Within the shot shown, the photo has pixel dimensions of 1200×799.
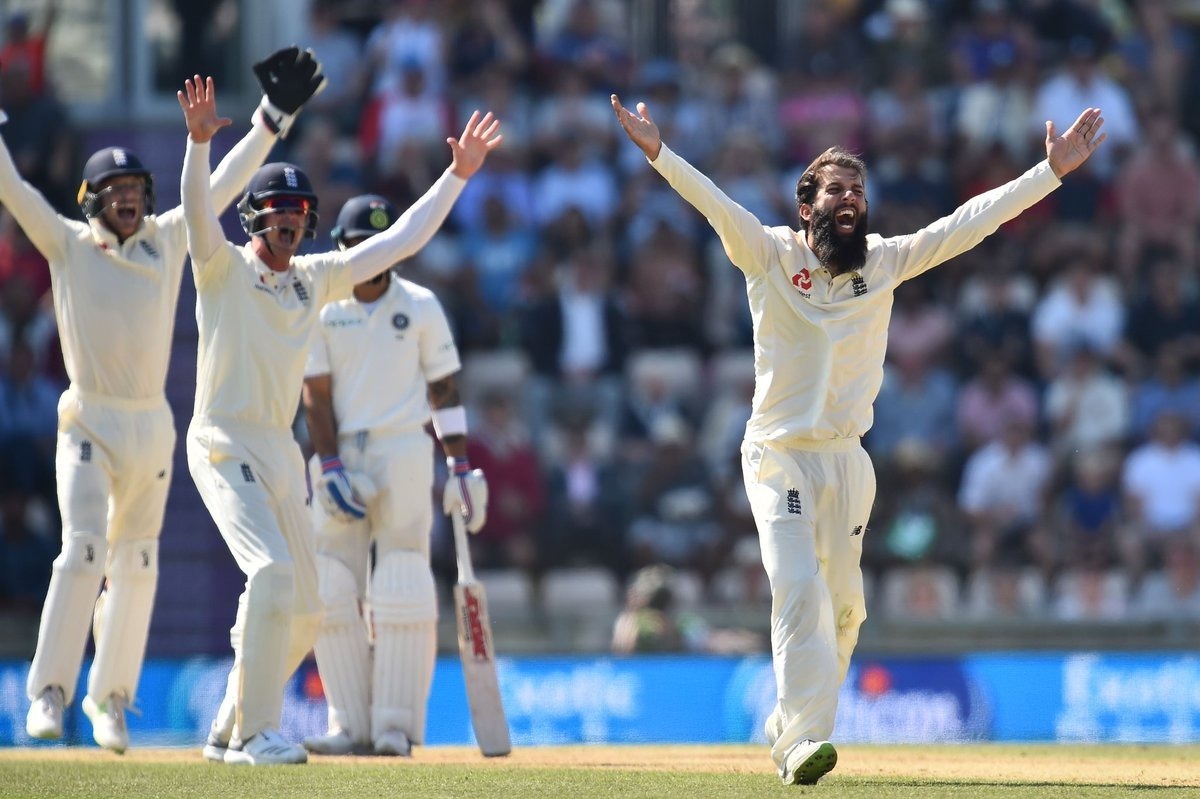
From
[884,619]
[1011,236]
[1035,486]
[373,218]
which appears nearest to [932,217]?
[1011,236]

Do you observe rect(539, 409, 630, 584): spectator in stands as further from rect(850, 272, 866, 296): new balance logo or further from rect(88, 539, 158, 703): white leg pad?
rect(850, 272, 866, 296): new balance logo

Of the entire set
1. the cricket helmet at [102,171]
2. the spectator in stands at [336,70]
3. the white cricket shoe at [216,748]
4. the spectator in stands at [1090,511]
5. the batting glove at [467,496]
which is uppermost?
the spectator in stands at [336,70]

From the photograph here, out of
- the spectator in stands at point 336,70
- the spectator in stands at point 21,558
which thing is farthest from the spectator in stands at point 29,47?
the spectator in stands at point 21,558

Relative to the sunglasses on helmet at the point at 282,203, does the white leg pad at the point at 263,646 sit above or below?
below

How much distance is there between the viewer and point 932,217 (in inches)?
643

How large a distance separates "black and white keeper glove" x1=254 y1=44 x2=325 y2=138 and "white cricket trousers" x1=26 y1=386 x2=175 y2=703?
1411 millimetres

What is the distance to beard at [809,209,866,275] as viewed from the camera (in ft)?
26.7

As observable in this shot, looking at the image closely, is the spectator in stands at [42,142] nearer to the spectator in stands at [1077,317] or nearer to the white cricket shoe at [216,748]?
the white cricket shoe at [216,748]

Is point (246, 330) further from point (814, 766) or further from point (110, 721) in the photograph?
point (814, 766)

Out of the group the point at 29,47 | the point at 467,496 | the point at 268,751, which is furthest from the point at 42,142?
the point at 268,751

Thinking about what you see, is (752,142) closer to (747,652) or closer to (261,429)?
(747,652)

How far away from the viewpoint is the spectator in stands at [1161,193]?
54.3 ft

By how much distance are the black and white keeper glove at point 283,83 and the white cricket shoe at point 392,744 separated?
2.77 m

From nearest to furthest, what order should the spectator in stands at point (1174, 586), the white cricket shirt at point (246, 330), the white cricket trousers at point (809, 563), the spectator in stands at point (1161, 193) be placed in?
the white cricket trousers at point (809, 563)
the white cricket shirt at point (246, 330)
the spectator in stands at point (1174, 586)
the spectator in stands at point (1161, 193)
